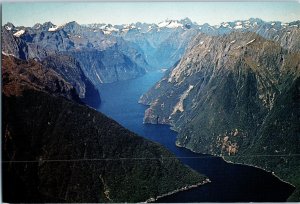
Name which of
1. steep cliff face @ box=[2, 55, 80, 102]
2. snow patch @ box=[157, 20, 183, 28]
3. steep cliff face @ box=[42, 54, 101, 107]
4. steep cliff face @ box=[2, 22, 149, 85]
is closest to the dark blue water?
steep cliff face @ box=[42, 54, 101, 107]

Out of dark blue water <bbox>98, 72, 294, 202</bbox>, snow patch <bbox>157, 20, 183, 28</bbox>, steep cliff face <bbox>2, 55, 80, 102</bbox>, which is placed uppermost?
snow patch <bbox>157, 20, 183, 28</bbox>

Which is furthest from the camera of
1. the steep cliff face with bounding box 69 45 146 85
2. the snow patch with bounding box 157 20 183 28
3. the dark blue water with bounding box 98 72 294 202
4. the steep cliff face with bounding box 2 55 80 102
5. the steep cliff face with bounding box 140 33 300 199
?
the steep cliff face with bounding box 69 45 146 85

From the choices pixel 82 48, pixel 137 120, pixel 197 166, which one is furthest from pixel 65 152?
pixel 197 166

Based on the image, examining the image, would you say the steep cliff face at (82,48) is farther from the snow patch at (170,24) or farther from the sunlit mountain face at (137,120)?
the snow patch at (170,24)

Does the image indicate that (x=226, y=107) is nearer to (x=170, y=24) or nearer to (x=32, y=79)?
(x=170, y=24)

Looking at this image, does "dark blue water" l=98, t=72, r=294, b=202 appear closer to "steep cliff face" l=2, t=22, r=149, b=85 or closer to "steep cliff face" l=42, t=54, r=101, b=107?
"steep cliff face" l=42, t=54, r=101, b=107

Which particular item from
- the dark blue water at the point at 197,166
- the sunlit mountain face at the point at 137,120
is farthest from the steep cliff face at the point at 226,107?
the dark blue water at the point at 197,166
